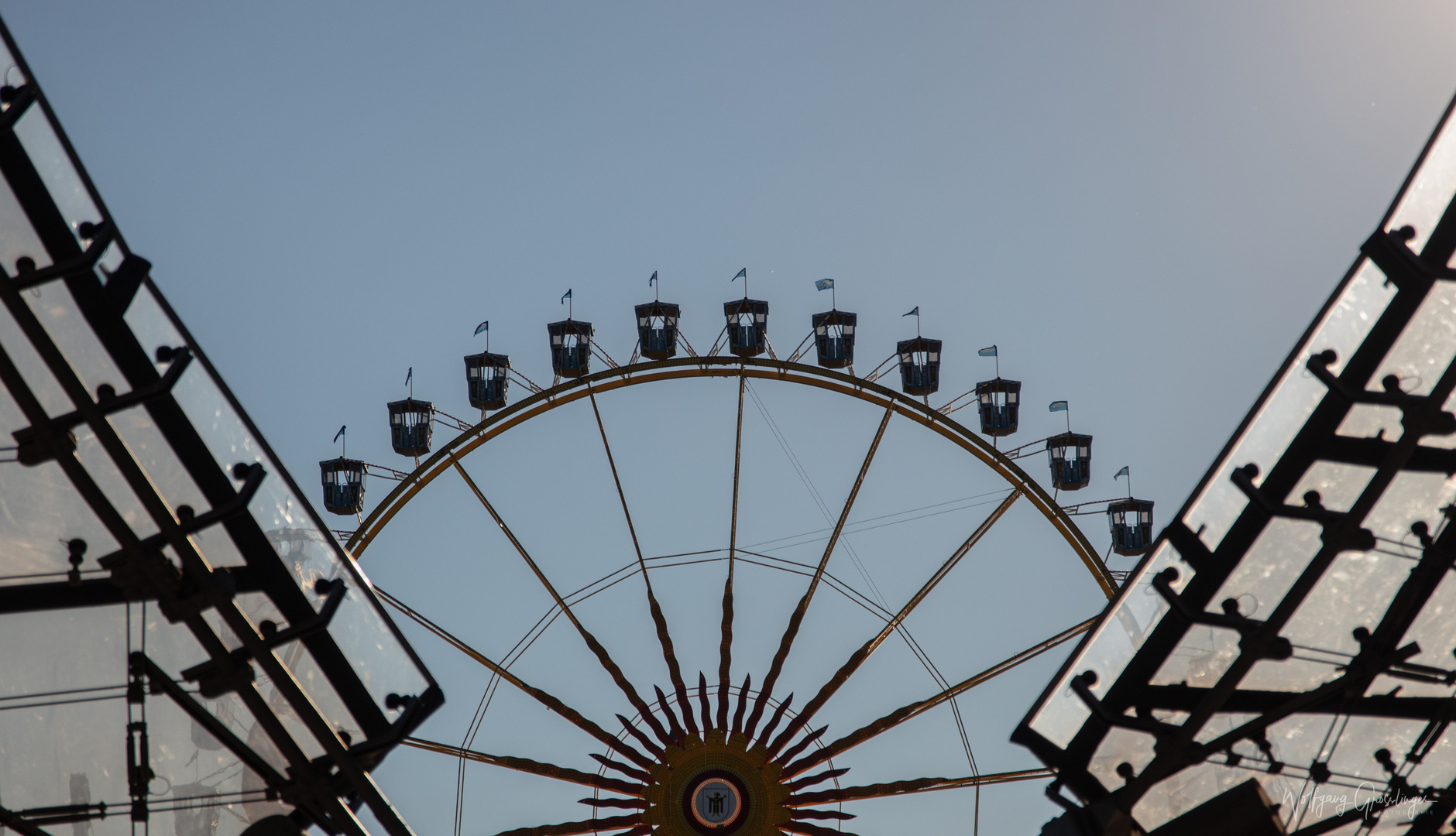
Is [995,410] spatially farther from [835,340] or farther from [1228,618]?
[1228,618]

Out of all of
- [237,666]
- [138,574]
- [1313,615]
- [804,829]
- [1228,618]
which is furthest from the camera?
[804,829]

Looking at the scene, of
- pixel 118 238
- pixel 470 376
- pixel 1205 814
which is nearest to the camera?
pixel 118 238

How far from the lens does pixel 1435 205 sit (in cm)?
673

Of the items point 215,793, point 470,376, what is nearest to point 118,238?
point 215,793

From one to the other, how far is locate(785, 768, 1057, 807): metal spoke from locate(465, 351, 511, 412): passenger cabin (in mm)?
6835

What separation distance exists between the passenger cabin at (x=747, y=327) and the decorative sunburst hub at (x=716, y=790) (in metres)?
5.27

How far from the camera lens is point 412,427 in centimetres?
1975

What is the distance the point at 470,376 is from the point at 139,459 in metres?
12.6

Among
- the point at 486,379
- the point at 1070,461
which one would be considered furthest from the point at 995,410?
the point at 486,379

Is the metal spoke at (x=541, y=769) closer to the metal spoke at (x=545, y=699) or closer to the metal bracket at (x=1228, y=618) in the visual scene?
the metal spoke at (x=545, y=699)

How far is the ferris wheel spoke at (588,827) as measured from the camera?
15344 millimetres

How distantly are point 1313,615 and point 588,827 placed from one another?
9800 millimetres

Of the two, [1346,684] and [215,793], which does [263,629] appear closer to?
[215,793]

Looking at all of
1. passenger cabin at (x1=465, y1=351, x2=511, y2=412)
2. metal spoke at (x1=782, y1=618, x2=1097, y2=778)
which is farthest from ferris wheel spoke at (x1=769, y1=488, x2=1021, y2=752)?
passenger cabin at (x1=465, y1=351, x2=511, y2=412)
